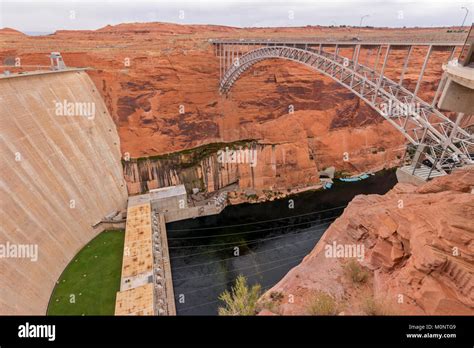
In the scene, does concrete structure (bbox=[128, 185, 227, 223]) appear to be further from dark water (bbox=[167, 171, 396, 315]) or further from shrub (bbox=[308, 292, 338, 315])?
shrub (bbox=[308, 292, 338, 315])

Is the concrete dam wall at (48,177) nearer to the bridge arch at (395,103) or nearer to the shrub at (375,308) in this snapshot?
Answer: the bridge arch at (395,103)

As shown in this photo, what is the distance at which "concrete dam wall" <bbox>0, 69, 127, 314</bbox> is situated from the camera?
Answer: 18250 mm

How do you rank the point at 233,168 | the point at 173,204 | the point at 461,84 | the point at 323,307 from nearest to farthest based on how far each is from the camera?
the point at 323,307
the point at 461,84
the point at 173,204
the point at 233,168

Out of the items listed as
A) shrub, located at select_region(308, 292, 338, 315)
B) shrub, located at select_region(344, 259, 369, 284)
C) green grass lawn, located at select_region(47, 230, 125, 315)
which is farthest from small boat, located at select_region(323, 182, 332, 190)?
shrub, located at select_region(308, 292, 338, 315)

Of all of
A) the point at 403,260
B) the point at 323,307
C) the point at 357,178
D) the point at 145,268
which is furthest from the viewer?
the point at 357,178

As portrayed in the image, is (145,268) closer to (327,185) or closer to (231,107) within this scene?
(231,107)

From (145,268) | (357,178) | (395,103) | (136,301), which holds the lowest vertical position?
(357,178)

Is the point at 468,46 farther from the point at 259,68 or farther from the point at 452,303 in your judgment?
the point at 259,68

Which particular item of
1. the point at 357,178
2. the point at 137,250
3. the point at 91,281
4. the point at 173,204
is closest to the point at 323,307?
the point at 137,250

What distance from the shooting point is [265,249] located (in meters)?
25.4

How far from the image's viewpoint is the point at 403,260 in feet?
35.6

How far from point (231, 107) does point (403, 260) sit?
2795 centimetres
